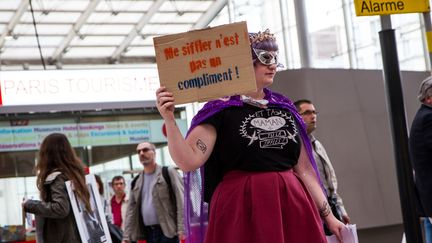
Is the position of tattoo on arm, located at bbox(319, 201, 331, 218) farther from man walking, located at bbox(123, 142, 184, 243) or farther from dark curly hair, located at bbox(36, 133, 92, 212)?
man walking, located at bbox(123, 142, 184, 243)

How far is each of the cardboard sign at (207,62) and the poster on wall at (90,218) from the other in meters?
2.47

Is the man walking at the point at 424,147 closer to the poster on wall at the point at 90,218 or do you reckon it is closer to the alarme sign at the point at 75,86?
the poster on wall at the point at 90,218

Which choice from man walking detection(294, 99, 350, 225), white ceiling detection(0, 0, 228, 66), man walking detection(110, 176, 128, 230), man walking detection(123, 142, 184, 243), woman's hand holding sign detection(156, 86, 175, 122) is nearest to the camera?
woman's hand holding sign detection(156, 86, 175, 122)

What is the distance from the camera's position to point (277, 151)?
3.51 meters

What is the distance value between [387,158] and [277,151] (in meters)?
7.51

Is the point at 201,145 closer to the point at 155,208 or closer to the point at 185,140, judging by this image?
the point at 185,140

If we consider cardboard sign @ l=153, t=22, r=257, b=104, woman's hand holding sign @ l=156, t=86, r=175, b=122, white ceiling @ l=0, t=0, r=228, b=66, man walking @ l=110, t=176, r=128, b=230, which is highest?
white ceiling @ l=0, t=0, r=228, b=66

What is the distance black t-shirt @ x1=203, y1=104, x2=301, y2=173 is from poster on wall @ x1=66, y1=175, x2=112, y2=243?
2310mm

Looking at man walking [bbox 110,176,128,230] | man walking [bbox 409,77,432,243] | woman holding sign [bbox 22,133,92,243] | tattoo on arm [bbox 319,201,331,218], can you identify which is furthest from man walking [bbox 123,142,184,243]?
tattoo on arm [bbox 319,201,331,218]

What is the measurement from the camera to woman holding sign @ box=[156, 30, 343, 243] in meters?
3.41

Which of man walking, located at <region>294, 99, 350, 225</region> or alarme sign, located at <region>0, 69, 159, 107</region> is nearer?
man walking, located at <region>294, 99, 350, 225</region>

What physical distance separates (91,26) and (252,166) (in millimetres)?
22361

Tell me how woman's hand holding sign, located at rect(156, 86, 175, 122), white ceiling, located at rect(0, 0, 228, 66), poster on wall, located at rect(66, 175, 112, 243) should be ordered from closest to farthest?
woman's hand holding sign, located at rect(156, 86, 175, 122) → poster on wall, located at rect(66, 175, 112, 243) → white ceiling, located at rect(0, 0, 228, 66)

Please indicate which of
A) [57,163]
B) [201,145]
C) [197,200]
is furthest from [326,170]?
[201,145]
